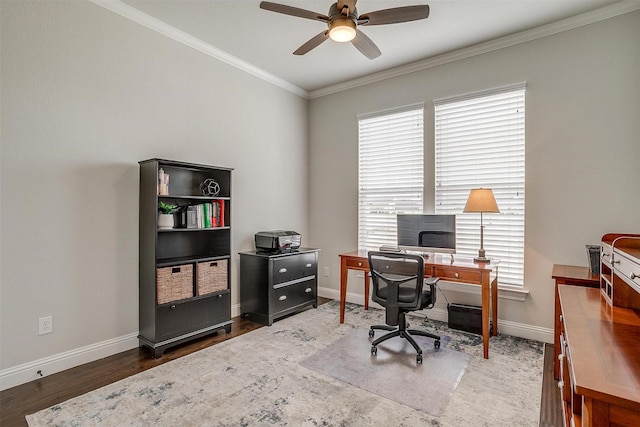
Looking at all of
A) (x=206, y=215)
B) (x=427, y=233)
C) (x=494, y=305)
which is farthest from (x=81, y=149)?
(x=494, y=305)

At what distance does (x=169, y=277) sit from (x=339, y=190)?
8.22 ft

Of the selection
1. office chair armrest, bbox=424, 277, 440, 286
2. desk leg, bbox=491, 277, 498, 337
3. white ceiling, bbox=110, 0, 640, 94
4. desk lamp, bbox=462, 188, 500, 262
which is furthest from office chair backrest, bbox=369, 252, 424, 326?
white ceiling, bbox=110, 0, 640, 94

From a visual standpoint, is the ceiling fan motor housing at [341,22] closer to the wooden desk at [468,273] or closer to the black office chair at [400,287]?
the black office chair at [400,287]

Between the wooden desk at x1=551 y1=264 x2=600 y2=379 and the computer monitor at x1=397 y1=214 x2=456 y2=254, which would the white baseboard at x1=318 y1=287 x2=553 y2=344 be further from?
the computer monitor at x1=397 y1=214 x2=456 y2=254

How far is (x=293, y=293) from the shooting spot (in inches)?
149

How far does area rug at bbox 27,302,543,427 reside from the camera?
1921 millimetres

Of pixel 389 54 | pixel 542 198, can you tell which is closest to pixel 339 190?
pixel 389 54

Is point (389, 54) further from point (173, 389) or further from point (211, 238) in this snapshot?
point (173, 389)

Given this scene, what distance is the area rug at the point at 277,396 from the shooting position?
1.92m

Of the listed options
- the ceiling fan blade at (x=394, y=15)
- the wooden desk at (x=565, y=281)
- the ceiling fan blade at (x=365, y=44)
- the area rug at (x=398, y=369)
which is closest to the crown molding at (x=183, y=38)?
the ceiling fan blade at (x=365, y=44)

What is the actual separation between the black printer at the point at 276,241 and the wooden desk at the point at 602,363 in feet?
8.65

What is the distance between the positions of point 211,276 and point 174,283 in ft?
1.19

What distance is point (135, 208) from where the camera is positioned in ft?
9.62

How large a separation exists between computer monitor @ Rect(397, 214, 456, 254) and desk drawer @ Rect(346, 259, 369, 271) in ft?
1.51
